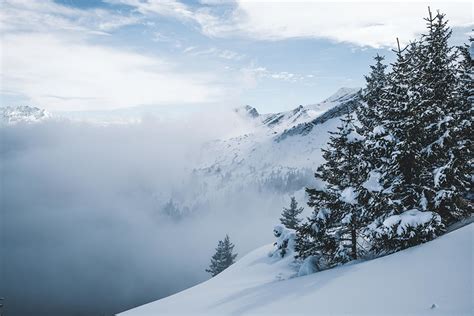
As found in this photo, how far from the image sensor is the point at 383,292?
31.5 feet

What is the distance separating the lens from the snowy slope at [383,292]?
8.31 metres

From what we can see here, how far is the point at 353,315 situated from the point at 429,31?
738 inches

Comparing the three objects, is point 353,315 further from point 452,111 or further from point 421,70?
point 421,70

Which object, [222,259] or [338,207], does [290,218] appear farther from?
[338,207]

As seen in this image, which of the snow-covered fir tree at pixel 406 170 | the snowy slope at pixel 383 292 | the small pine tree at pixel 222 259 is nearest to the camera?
the snowy slope at pixel 383 292

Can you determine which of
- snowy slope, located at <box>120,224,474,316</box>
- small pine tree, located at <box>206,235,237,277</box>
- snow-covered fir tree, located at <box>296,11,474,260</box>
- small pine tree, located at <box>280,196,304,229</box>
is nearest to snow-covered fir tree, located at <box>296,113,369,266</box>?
snow-covered fir tree, located at <box>296,11,474,260</box>

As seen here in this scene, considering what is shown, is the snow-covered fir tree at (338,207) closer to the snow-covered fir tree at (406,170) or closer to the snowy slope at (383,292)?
the snow-covered fir tree at (406,170)

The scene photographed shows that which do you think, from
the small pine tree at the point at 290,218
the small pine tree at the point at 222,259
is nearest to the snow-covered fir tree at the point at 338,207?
the small pine tree at the point at 290,218

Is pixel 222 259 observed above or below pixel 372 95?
below

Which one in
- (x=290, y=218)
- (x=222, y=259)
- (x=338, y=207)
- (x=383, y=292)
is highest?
(x=338, y=207)

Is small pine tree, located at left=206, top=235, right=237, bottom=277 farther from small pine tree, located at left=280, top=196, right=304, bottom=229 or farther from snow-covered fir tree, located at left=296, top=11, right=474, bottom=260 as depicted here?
snow-covered fir tree, located at left=296, top=11, right=474, bottom=260

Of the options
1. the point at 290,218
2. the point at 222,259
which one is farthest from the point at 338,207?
the point at 222,259

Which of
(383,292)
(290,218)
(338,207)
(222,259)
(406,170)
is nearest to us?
(383,292)

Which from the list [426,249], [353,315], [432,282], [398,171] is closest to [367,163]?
[398,171]
